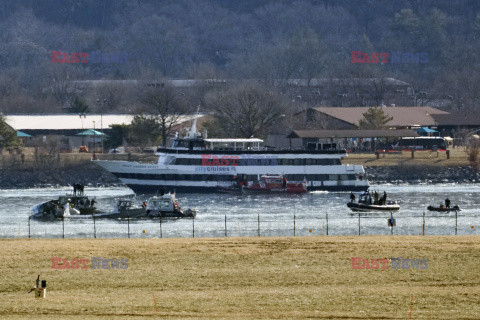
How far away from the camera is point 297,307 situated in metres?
37.8

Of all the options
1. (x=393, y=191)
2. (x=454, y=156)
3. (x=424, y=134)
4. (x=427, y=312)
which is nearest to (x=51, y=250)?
(x=427, y=312)

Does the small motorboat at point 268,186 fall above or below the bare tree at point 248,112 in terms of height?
below

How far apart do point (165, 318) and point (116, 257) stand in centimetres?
1388

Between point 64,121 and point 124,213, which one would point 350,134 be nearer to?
point 64,121

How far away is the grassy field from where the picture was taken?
3716 centimetres

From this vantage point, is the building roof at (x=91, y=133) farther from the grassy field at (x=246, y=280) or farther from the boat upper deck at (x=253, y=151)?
the grassy field at (x=246, y=280)

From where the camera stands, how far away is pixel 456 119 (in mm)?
175250

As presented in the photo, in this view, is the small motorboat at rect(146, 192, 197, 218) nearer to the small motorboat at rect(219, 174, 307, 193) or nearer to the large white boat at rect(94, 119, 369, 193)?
the small motorboat at rect(219, 174, 307, 193)

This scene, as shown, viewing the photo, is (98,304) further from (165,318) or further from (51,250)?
(51,250)

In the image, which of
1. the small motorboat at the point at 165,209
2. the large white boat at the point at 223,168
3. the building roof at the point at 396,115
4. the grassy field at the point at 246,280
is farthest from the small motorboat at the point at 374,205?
the building roof at the point at 396,115

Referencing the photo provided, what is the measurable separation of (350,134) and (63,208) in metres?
73.2

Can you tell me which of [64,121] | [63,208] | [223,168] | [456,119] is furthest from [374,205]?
[456,119]

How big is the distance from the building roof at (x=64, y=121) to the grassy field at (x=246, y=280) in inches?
4032

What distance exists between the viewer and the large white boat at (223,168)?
10725 centimetres
